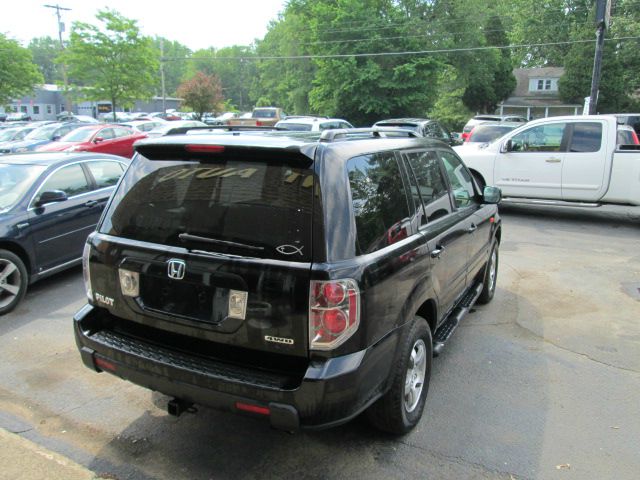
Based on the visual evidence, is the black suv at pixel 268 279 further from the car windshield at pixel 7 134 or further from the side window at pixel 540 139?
the car windshield at pixel 7 134

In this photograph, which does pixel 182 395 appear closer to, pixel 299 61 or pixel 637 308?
pixel 637 308

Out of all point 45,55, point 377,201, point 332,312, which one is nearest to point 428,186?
point 377,201

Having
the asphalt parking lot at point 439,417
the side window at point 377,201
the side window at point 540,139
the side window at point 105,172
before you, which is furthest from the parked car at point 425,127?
the side window at point 377,201

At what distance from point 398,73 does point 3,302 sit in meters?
30.2

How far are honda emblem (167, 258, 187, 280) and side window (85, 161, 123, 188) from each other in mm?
4763

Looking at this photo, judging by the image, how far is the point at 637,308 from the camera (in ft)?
18.3

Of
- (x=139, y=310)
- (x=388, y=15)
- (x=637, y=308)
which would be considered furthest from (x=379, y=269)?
(x=388, y=15)

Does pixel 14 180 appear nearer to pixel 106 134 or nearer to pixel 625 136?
pixel 625 136

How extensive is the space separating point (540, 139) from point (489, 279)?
601 centimetres

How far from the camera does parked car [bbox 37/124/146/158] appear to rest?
1566 centimetres

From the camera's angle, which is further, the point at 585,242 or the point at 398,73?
the point at 398,73

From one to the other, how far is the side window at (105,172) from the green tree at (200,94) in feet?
125

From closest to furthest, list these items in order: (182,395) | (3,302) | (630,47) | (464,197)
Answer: (182,395)
(464,197)
(3,302)
(630,47)

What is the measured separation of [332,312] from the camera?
8.16ft
